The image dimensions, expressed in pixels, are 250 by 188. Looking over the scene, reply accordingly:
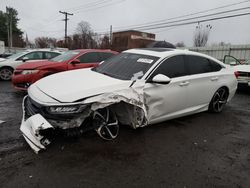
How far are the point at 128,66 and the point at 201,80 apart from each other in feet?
5.29

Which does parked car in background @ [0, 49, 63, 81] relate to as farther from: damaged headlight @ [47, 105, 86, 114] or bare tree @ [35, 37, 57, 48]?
bare tree @ [35, 37, 57, 48]

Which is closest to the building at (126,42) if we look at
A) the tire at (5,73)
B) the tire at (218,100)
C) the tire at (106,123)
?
the tire at (5,73)

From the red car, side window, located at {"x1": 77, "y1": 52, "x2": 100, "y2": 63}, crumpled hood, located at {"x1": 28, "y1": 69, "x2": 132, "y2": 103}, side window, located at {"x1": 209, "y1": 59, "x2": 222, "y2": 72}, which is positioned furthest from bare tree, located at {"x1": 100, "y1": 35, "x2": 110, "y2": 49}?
crumpled hood, located at {"x1": 28, "y1": 69, "x2": 132, "y2": 103}

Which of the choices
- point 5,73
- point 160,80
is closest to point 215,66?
point 160,80

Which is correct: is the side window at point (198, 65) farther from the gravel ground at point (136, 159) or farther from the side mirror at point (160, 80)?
the gravel ground at point (136, 159)

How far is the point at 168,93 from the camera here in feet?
11.2

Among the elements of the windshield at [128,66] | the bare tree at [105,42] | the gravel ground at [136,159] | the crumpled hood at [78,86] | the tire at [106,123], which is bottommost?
the gravel ground at [136,159]

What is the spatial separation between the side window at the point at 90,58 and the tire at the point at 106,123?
369 centimetres

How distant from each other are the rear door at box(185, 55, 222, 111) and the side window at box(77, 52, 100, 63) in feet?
11.6

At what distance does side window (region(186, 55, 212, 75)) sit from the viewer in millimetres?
3923

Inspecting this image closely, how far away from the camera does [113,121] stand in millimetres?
3109

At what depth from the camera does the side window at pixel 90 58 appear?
6295mm

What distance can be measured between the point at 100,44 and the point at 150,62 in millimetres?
38150

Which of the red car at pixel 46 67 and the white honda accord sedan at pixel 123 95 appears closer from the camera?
the white honda accord sedan at pixel 123 95
